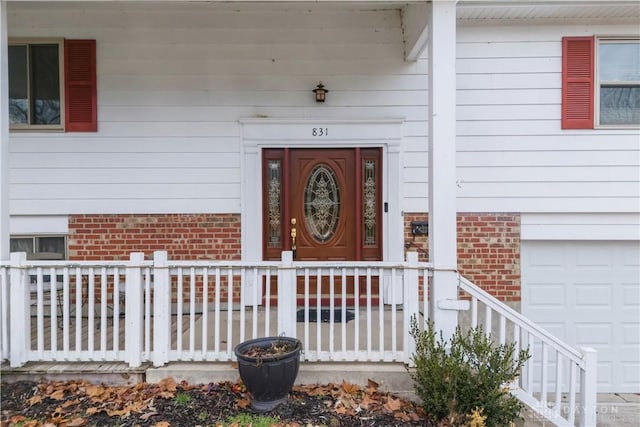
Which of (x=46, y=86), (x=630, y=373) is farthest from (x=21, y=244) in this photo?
(x=630, y=373)

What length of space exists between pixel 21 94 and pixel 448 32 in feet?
15.8

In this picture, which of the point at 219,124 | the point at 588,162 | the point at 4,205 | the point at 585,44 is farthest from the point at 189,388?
the point at 585,44

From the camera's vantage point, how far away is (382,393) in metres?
3.34

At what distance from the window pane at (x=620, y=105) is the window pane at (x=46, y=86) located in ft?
21.3

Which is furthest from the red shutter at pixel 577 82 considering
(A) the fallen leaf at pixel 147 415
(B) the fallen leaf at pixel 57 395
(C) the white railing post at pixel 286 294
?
(B) the fallen leaf at pixel 57 395

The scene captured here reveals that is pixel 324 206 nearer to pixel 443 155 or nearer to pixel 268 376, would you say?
pixel 443 155

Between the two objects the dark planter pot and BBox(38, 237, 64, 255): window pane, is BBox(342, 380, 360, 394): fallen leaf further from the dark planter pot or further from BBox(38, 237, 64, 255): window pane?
BBox(38, 237, 64, 255): window pane

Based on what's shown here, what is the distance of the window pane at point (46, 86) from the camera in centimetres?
495

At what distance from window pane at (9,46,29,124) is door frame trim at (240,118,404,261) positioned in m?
2.56

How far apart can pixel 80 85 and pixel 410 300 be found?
444cm

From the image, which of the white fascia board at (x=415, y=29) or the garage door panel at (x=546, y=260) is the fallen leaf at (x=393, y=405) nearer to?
the garage door panel at (x=546, y=260)

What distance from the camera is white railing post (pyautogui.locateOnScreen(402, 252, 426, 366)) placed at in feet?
11.3

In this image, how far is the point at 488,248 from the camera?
507 cm

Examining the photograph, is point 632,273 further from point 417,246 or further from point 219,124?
point 219,124
